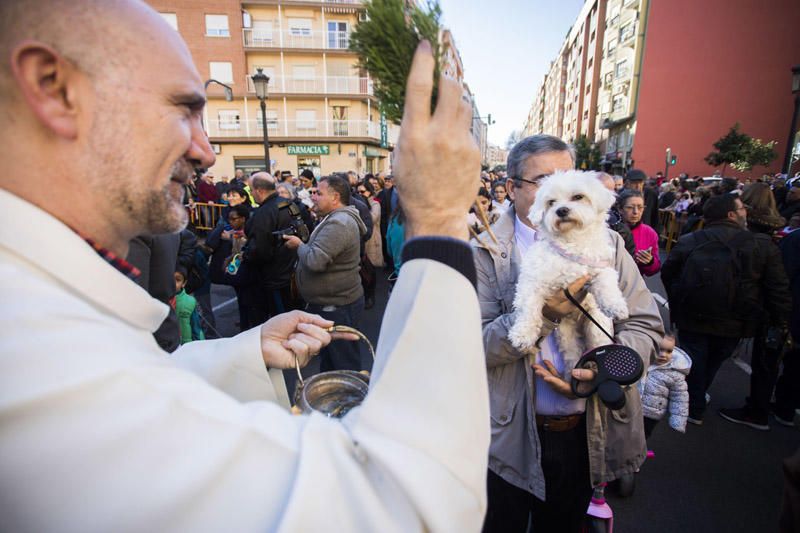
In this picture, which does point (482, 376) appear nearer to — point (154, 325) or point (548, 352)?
point (154, 325)

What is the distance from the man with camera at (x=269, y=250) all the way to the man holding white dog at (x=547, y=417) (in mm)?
3373

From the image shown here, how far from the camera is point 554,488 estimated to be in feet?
6.46

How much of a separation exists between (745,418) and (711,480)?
4.02ft

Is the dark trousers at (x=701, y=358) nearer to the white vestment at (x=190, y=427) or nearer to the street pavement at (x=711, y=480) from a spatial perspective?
the street pavement at (x=711, y=480)

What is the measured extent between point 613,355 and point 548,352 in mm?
368

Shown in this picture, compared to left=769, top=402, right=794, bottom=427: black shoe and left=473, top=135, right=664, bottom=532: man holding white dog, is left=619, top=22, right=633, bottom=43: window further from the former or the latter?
left=473, top=135, right=664, bottom=532: man holding white dog

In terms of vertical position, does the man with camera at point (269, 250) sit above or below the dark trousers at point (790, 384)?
above

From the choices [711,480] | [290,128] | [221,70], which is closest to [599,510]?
[711,480]

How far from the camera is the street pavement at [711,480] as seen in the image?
294 cm

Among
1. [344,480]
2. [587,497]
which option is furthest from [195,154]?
[587,497]

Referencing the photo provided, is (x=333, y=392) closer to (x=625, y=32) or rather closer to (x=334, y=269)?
(x=334, y=269)

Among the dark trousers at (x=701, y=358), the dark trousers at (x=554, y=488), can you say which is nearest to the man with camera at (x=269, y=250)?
the dark trousers at (x=554, y=488)

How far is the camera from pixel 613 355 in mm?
1756

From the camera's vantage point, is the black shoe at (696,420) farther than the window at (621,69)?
No
